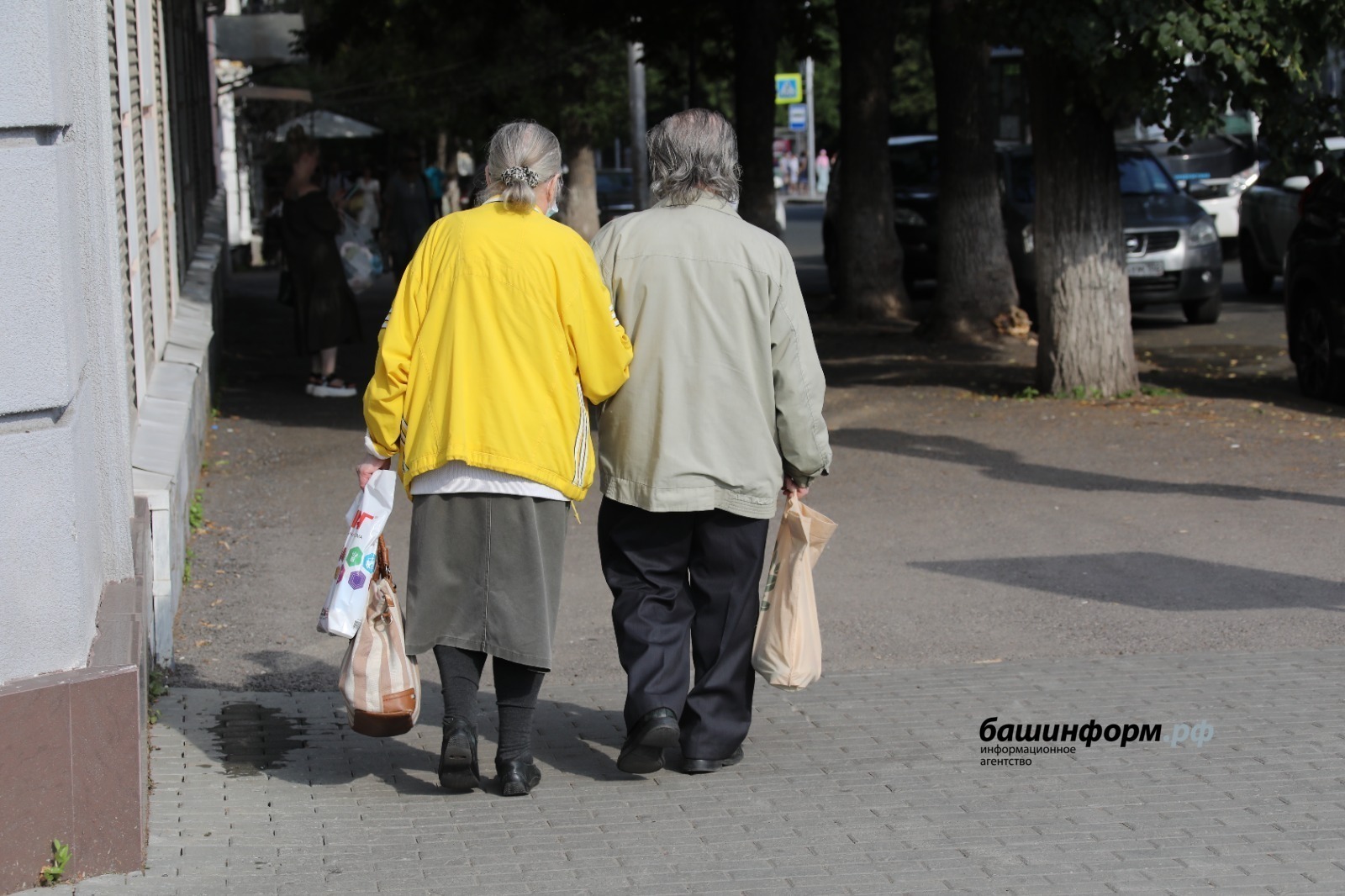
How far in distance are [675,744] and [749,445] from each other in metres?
0.83

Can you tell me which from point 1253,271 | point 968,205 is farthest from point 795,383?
point 1253,271

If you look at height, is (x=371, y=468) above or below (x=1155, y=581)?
above

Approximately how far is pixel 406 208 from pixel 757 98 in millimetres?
4134

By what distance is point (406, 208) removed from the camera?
62.6 ft

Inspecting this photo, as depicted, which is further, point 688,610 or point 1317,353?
point 1317,353

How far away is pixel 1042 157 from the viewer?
463 inches

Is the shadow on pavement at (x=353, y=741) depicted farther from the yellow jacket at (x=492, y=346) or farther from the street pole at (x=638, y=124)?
the street pole at (x=638, y=124)

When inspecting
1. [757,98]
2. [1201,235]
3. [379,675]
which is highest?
[757,98]

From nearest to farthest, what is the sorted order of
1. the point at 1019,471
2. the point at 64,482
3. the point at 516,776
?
the point at 64,482 → the point at 516,776 → the point at 1019,471

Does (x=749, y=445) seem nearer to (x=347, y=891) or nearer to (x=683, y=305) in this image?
(x=683, y=305)

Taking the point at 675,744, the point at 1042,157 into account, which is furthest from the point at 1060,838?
the point at 1042,157

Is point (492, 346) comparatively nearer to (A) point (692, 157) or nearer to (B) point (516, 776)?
(A) point (692, 157)

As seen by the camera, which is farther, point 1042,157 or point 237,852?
point 1042,157

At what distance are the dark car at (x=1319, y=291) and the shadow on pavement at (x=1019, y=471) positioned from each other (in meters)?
2.72
